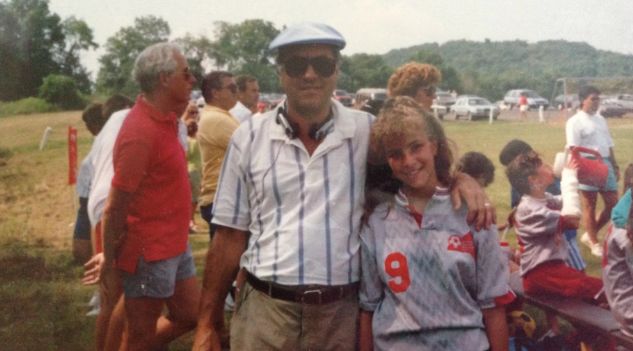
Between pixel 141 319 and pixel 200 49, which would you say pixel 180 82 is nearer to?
pixel 141 319

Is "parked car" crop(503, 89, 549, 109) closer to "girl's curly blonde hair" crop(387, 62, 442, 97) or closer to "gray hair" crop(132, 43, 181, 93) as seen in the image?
"girl's curly blonde hair" crop(387, 62, 442, 97)

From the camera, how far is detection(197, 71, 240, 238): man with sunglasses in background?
467cm

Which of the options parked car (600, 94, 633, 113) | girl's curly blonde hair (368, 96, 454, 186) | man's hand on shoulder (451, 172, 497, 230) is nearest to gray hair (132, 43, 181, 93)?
girl's curly blonde hair (368, 96, 454, 186)

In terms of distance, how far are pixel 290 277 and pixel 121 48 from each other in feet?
31.1

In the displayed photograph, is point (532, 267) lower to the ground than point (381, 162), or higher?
lower

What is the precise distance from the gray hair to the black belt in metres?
1.24

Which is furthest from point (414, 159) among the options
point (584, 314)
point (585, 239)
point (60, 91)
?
point (60, 91)

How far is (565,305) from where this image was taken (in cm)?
335

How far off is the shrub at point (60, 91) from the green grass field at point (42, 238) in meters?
0.80

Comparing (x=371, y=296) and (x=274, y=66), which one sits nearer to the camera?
(x=371, y=296)

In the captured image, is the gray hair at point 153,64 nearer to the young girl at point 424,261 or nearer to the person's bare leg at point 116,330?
the person's bare leg at point 116,330

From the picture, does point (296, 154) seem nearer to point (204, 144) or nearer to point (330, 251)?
point (330, 251)

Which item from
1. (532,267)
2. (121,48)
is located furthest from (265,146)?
(121,48)

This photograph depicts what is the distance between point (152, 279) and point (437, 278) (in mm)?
1475
